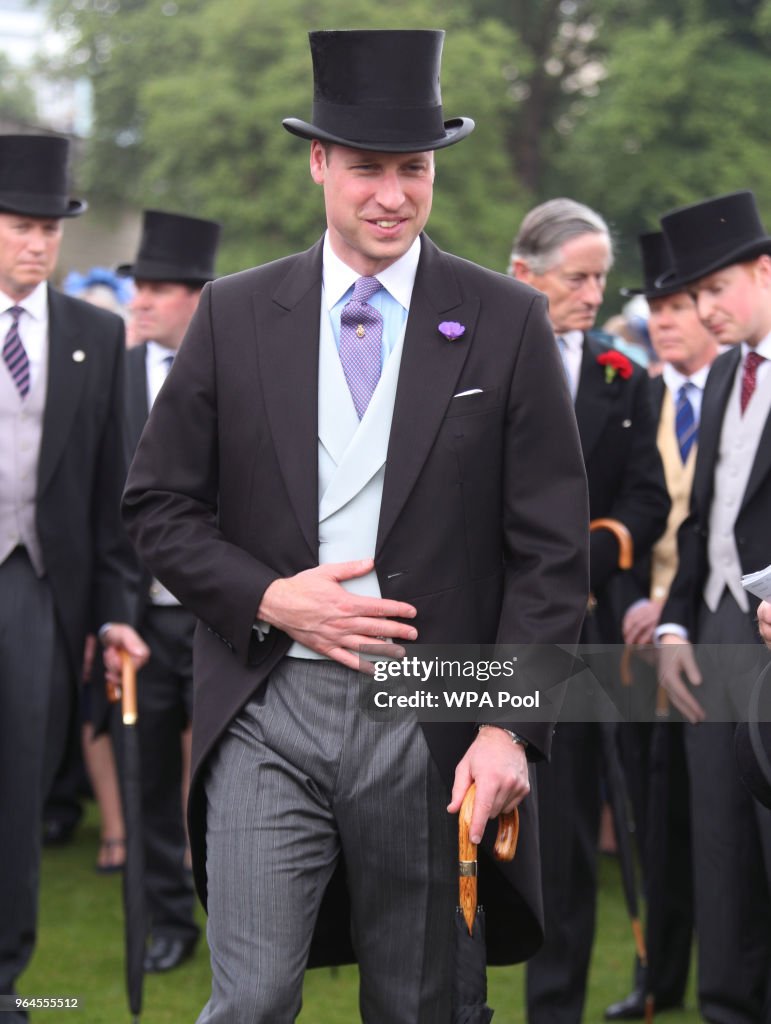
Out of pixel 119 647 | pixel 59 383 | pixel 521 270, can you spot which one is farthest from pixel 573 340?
pixel 119 647

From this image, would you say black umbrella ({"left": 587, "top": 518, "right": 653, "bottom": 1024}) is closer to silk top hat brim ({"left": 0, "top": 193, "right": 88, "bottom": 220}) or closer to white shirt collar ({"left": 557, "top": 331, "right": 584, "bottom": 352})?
white shirt collar ({"left": 557, "top": 331, "right": 584, "bottom": 352})

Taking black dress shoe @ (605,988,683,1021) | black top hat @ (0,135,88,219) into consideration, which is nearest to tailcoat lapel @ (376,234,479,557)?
black top hat @ (0,135,88,219)

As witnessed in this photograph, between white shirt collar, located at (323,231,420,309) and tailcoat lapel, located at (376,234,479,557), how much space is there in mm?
24

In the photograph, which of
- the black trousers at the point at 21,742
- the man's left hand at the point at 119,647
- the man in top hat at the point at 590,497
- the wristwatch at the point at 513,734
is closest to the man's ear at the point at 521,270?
the man in top hat at the point at 590,497

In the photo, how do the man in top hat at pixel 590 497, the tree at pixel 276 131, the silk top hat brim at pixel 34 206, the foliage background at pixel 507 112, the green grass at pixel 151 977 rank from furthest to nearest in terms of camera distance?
the tree at pixel 276 131 → the foliage background at pixel 507 112 → the green grass at pixel 151 977 → the silk top hat brim at pixel 34 206 → the man in top hat at pixel 590 497

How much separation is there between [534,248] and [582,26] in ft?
104

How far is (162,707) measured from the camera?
6.47m

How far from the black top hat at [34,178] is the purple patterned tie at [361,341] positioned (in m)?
A: 2.05

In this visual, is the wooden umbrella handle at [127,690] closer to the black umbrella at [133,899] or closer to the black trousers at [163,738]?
the black umbrella at [133,899]

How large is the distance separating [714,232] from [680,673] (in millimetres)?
1314

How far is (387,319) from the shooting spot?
367 cm

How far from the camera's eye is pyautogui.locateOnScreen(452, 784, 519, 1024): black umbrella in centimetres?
339

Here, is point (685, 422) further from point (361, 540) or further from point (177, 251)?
point (361, 540)

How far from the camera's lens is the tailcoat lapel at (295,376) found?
11.6 ft
